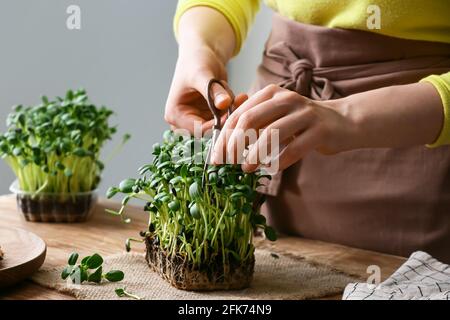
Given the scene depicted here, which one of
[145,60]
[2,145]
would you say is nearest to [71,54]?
[145,60]

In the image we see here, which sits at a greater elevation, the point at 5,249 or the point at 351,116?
the point at 351,116

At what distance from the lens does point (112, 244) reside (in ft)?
4.52

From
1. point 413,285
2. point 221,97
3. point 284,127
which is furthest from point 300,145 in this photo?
point 413,285

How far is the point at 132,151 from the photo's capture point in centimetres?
293

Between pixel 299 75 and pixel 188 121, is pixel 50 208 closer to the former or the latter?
pixel 188 121

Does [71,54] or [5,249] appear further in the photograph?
[71,54]

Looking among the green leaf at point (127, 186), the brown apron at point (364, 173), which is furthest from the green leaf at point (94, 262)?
the brown apron at point (364, 173)

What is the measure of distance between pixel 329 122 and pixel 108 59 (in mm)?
1717

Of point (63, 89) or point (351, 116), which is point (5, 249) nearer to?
point (351, 116)

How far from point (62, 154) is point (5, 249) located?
40 centimetres

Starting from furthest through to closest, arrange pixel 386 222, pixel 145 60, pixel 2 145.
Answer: pixel 145 60 < pixel 2 145 < pixel 386 222

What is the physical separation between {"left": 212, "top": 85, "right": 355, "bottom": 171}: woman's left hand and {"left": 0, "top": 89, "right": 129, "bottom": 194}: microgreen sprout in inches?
22.5

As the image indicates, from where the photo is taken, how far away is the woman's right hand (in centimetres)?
132

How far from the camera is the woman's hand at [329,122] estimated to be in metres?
1.04
